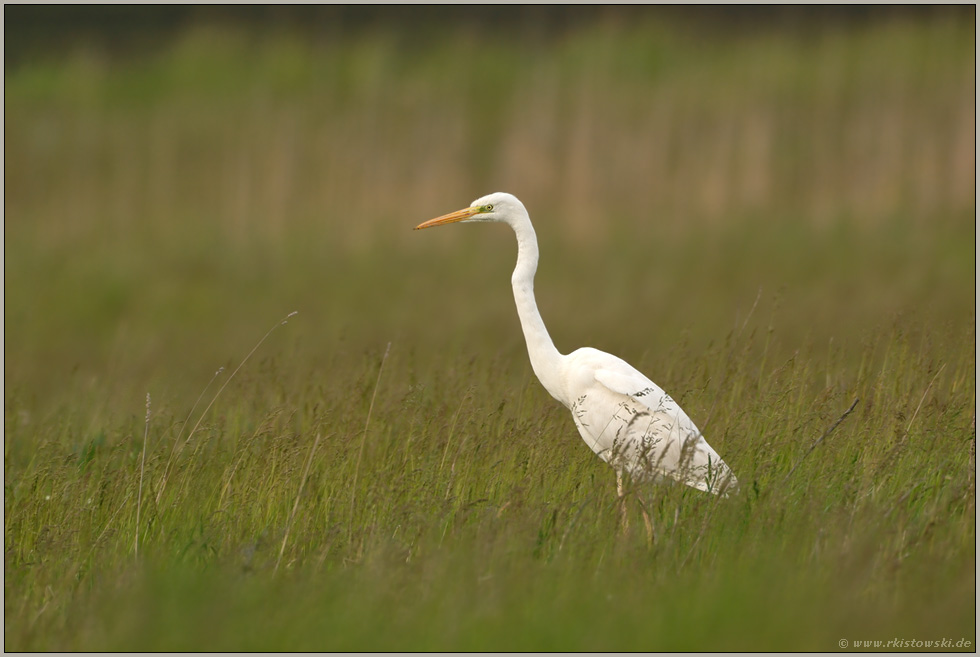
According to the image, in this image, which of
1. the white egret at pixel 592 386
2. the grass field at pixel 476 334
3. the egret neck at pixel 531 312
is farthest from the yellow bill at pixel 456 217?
the grass field at pixel 476 334

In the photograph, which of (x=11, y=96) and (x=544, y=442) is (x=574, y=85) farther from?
(x=544, y=442)

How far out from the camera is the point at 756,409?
3723mm

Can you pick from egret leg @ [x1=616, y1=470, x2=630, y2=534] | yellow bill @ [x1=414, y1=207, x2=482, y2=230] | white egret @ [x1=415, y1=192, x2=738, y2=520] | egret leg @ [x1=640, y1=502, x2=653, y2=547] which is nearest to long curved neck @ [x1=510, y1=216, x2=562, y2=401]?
white egret @ [x1=415, y1=192, x2=738, y2=520]

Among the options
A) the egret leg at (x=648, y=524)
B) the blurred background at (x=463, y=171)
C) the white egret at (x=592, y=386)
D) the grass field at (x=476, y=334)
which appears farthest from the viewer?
the blurred background at (x=463, y=171)

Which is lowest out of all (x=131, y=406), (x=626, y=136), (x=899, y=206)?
(x=131, y=406)

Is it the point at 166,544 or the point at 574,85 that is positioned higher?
the point at 574,85

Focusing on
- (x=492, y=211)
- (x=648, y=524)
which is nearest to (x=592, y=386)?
(x=492, y=211)

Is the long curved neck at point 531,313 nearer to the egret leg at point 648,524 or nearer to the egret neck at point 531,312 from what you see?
the egret neck at point 531,312

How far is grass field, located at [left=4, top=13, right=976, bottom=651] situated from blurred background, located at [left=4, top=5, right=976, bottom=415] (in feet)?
0.14

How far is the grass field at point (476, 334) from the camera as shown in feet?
9.20

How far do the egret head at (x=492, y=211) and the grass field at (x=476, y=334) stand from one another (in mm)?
595

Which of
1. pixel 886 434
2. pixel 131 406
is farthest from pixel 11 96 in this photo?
pixel 886 434

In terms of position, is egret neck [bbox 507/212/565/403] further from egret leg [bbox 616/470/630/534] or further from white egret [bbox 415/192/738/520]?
egret leg [bbox 616/470/630/534]

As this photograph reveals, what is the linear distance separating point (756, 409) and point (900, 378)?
87 centimetres
